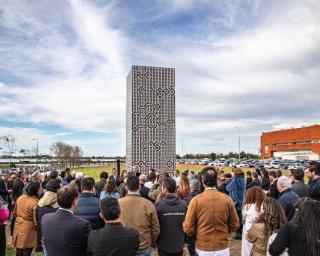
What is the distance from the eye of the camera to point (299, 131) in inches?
3130

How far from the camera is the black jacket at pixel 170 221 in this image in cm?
479

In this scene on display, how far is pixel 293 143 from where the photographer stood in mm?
82000

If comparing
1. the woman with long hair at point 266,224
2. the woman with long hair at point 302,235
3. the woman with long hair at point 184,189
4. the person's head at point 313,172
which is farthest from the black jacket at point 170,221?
the person's head at point 313,172

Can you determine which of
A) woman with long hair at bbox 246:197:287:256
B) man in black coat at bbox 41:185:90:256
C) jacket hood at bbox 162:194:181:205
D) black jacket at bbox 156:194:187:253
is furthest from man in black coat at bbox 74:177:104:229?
woman with long hair at bbox 246:197:287:256

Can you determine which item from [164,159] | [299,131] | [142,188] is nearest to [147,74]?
[164,159]

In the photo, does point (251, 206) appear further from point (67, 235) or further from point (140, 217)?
point (67, 235)

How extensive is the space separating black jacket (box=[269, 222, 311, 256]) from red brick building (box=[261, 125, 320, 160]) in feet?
232

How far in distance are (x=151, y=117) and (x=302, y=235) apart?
15.5m

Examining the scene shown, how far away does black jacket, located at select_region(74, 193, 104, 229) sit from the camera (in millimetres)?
4789

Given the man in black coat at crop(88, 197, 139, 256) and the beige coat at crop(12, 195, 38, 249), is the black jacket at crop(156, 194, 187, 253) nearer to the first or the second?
the man in black coat at crop(88, 197, 139, 256)

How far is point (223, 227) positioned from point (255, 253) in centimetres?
54

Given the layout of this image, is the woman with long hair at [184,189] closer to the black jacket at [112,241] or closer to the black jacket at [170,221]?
the black jacket at [170,221]

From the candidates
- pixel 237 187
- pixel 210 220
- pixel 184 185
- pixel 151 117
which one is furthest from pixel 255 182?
pixel 151 117

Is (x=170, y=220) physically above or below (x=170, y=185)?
below
